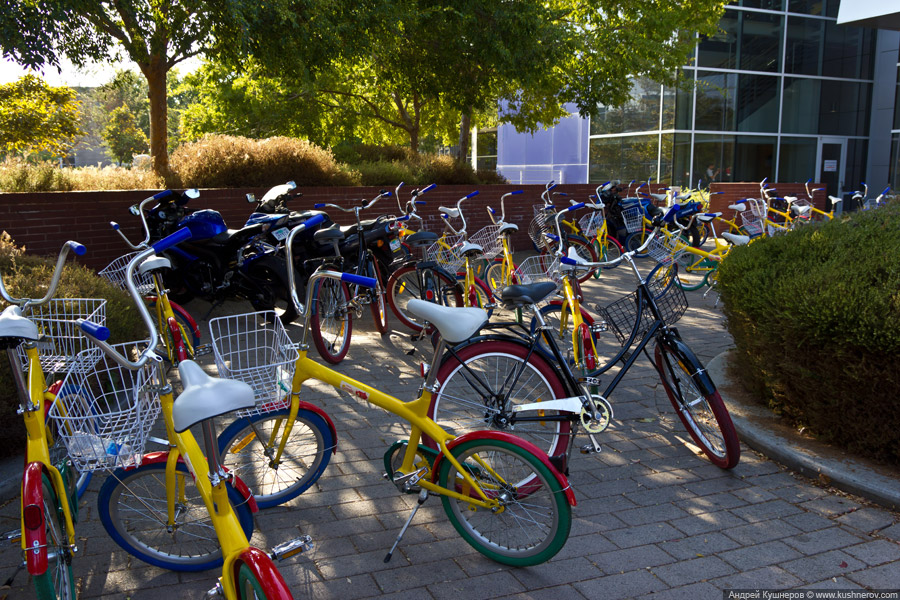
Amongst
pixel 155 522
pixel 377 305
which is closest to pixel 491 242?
pixel 377 305

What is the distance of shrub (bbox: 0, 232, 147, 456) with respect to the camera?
12.4 ft

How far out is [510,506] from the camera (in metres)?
3.03

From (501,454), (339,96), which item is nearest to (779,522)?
(501,454)

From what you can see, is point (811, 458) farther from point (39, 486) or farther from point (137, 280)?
point (137, 280)

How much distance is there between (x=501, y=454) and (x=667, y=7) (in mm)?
13988

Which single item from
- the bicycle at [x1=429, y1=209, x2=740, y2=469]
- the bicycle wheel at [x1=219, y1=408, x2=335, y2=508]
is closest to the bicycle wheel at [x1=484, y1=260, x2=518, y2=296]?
the bicycle at [x1=429, y1=209, x2=740, y2=469]

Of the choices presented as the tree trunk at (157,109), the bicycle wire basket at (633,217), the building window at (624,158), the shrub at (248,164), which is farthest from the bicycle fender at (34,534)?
the building window at (624,158)

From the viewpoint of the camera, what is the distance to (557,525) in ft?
9.41

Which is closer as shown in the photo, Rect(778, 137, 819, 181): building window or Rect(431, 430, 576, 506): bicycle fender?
Rect(431, 430, 576, 506): bicycle fender

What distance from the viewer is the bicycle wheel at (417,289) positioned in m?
6.38

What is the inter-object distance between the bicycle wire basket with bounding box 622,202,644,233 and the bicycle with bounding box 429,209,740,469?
7.27m

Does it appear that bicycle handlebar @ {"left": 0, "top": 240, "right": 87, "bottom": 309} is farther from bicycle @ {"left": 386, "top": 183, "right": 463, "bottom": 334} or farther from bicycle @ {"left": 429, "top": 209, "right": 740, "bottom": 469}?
bicycle @ {"left": 386, "top": 183, "right": 463, "bottom": 334}

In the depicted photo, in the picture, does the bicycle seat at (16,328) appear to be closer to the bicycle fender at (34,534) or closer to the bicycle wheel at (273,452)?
the bicycle fender at (34,534)

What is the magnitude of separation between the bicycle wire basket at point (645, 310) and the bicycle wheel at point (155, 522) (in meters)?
2.50
